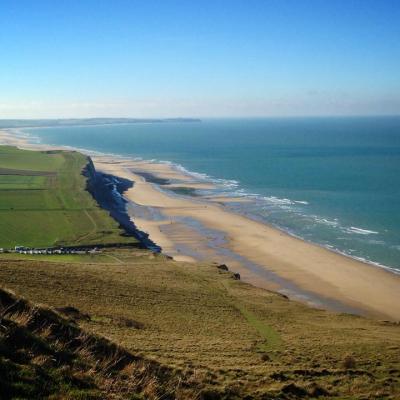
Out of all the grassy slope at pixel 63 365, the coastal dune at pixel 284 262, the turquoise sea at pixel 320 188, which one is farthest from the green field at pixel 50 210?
the grassy slope at pixel 63 365

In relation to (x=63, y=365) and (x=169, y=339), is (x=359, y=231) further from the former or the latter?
(x=63, y=365)

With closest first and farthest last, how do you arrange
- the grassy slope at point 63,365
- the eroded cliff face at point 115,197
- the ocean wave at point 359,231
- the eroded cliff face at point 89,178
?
the grassy slope at point 63,365 → the eroded cliff face at point 115,197 → the ocean wave at point 359,231 → the eroded cliff face at point 89,178

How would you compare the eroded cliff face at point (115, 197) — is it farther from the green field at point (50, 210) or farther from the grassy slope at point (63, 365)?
A: the grassy slope at point (63, 365)

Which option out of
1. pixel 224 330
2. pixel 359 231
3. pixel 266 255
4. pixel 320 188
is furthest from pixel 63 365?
pixel 320 188

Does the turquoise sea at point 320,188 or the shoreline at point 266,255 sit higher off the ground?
the turquoise sea at point 320,188

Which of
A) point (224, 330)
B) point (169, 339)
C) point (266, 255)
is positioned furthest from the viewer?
point (266, 255)

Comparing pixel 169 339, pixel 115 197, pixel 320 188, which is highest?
pixel 169 339

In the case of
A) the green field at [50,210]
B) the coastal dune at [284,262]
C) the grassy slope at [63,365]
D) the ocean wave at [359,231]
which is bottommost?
the coastal dune at [284,262]
